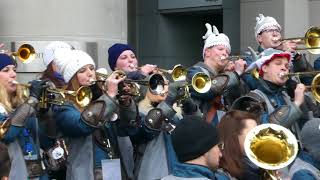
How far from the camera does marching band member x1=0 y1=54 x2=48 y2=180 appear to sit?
20.6 feet

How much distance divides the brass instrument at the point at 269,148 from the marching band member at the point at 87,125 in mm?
1866

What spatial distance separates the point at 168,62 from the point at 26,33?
13.9ft

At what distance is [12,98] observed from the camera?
265 inches

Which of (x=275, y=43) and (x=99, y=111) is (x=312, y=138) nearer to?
(x=99, y=111)

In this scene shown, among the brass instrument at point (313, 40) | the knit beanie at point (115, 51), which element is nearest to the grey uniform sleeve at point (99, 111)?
the knit beanie at point (115, 51)

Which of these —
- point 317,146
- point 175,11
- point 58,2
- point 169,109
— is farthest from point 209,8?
point 317,146

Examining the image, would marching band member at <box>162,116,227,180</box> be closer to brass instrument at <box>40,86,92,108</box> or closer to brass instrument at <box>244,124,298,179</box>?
brass instrument at <box>244,124,298,179</box>

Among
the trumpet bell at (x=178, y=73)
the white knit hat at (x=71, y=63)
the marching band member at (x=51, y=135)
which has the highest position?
the white knit hat at (x=71, y=63)

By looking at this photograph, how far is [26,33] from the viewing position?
990 cm

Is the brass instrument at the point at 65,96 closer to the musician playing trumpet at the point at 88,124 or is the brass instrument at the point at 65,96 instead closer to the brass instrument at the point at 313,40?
the musician playing trumpet at the point at 88,124

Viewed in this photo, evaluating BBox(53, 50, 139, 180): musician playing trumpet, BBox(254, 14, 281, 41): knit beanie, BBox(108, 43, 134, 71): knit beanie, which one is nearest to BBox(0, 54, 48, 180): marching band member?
BBox(53, 50, 139, 180): musician playing trumpet

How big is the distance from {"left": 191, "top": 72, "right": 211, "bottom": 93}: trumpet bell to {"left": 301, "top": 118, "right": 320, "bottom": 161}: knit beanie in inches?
78.3

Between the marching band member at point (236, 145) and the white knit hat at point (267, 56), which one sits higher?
the white knit hat at point (267, 56)

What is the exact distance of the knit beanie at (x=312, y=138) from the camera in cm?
499
